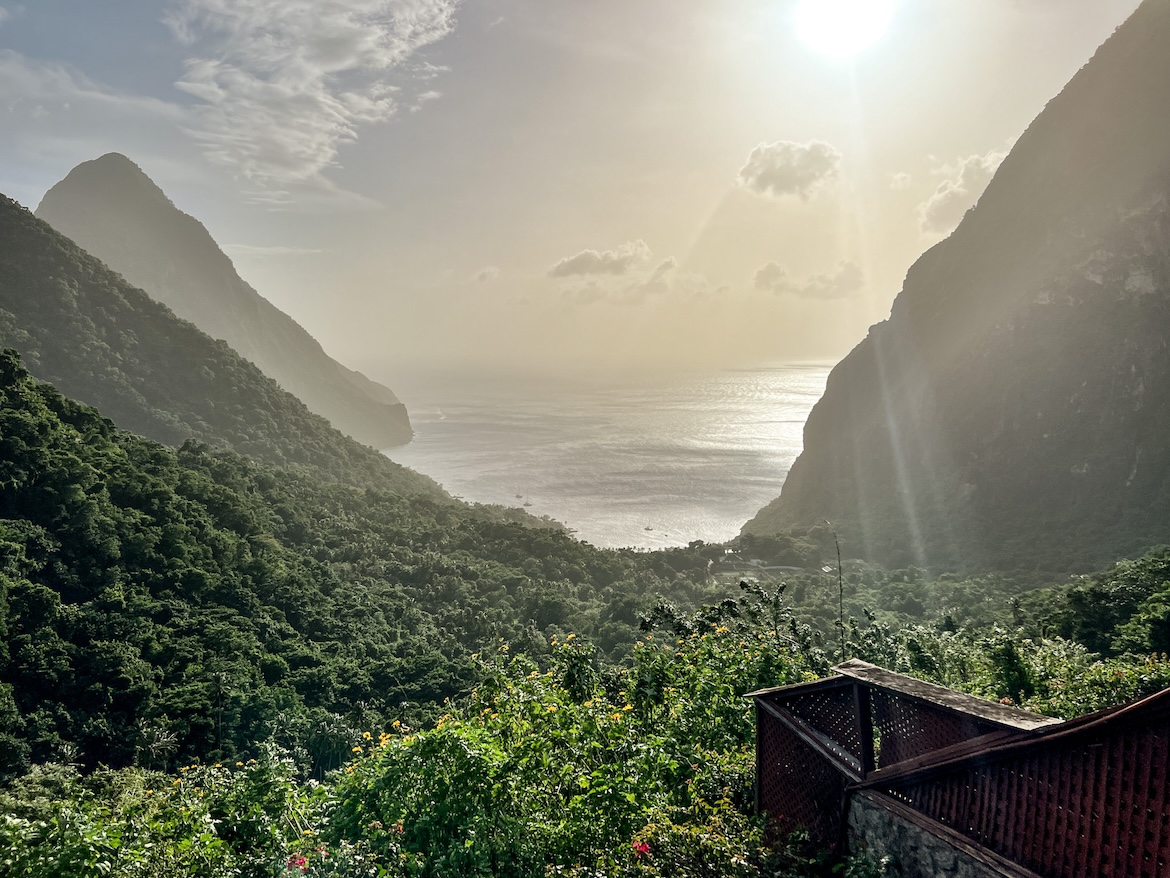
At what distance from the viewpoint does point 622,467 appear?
127750 millimetres

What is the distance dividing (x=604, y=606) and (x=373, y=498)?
3143 centimetres

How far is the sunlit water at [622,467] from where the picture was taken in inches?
3883

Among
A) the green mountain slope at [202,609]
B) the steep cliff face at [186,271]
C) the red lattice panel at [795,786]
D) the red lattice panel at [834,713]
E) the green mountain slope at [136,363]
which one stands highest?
the steep cliff face at [186,271]

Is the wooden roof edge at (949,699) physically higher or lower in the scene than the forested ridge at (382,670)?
higher

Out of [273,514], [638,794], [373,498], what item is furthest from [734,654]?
[373,498]

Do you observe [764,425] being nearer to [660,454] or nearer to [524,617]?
[660,454]

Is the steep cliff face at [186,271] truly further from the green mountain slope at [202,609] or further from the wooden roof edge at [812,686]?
the wooden roof edge at [812,686]

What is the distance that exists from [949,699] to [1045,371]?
99211 mm

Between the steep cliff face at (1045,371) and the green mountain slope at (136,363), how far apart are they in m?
71.7

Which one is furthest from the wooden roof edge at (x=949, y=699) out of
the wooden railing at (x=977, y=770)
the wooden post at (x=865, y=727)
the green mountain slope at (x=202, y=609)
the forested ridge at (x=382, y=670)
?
the green mountain slope at (x=202, y=609)

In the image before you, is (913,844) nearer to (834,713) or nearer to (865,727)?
(865,727)

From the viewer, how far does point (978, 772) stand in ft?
16.0

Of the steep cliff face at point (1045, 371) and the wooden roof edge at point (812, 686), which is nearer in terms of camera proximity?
the wooden roof edge at point (812, 686)

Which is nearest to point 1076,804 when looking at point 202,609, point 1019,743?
point 1019,743
